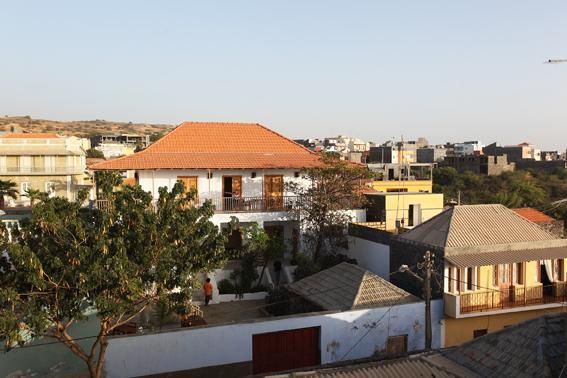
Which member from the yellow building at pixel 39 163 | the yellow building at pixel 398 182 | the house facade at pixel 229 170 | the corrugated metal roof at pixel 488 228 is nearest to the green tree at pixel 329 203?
the house facade at pixel 229 170

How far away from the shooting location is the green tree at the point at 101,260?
10.6 m

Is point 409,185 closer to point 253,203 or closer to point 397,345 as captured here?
point 253,203

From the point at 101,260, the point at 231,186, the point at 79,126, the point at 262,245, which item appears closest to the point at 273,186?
the point at 231,186

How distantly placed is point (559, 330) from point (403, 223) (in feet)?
48.1

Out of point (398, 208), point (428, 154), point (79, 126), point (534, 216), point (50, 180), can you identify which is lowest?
point (534, 216)

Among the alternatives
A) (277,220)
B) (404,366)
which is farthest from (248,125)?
(404,366)

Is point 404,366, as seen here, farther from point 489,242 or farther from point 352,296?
point 489,242

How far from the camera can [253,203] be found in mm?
25922

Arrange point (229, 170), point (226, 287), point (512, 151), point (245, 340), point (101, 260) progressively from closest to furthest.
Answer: point (101, 260) < point (245, 340) < point (226, 287) < point (229, 170) < point (512, 151)

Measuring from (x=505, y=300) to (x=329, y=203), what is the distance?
8.59m

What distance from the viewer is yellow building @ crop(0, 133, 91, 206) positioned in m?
51.4

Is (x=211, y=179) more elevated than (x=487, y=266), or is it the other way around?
(x=211, y=179)

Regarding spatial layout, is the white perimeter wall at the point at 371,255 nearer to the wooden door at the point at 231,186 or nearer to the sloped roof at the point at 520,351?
the wooden door at the point at 231,186

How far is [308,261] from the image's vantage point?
2239 cm
